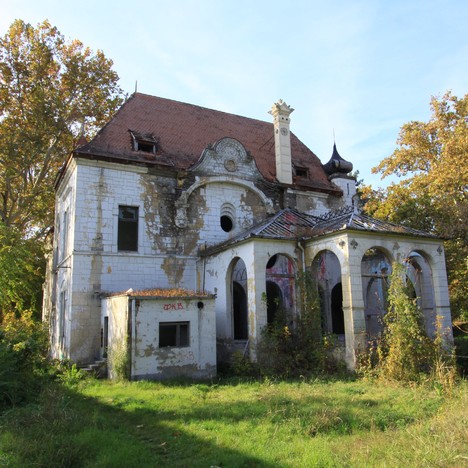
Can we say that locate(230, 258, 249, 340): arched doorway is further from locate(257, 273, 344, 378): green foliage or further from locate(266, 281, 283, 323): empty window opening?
Answer: locate(257, 273, 344, 378): green foliage

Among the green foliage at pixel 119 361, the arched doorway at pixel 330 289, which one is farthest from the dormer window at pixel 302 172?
the green foliage at pixel 119 361

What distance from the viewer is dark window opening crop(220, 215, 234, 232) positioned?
60.9ft

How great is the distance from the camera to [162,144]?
60.6 ft

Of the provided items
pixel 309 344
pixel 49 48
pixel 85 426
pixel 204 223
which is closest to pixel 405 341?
pixel 309 344

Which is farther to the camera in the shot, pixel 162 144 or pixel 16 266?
pixel 162 144

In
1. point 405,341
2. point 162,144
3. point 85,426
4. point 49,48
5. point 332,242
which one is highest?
Result: point 49,48

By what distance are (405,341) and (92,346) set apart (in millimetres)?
10120

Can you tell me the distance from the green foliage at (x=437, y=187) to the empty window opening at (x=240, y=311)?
6.74 metres

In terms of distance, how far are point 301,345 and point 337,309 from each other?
660 cm

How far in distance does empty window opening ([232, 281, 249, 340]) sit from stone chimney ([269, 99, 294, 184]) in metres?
5.50

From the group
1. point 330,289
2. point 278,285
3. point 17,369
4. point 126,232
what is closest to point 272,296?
point 278,285

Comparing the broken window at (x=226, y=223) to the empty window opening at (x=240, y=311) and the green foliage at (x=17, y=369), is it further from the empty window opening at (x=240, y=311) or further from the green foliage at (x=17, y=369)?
the green foliage at (x=17, y=369)

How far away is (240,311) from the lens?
17938 mm

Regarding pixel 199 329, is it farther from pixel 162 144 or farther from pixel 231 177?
pixel 162 144
